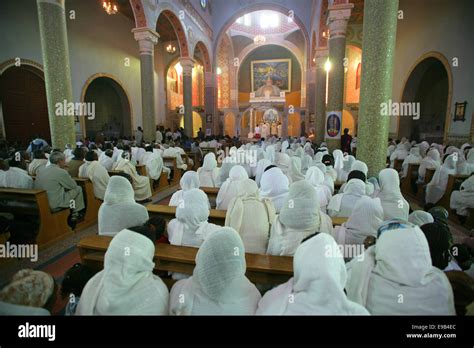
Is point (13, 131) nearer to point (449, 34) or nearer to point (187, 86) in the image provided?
point (187, 86)

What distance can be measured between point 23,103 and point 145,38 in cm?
544

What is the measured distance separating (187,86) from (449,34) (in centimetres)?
1173

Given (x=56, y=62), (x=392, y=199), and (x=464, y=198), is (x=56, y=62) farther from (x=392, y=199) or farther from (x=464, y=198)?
(x=464, y=198)

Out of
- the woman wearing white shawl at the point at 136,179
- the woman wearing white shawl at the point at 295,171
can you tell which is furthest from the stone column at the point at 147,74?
the woman wearing white shawl at the point at 295,171

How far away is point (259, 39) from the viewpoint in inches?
936

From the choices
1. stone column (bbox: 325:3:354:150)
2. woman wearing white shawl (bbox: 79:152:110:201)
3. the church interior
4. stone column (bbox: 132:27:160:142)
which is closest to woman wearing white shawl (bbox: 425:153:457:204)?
the church interior

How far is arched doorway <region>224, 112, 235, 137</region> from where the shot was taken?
24438 millimetres

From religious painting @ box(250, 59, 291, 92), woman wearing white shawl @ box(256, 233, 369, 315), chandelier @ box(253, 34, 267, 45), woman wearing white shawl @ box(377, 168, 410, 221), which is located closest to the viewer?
woman wearing white shawl @ box(256, 233, 369, 315)

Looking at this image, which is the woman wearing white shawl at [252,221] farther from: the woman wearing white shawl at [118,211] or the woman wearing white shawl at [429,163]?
the woman wearing white shawl at [429,163]

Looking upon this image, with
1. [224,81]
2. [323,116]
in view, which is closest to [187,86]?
[323,116]

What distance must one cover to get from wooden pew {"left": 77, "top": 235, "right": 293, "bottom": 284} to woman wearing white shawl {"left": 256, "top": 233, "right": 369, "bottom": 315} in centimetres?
60

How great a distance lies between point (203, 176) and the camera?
6258mm

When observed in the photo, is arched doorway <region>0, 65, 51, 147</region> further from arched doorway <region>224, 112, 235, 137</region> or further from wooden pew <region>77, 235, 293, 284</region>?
arched doorway <region>224, 112, 235, 137</region>

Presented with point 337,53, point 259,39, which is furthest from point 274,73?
point 337,53
